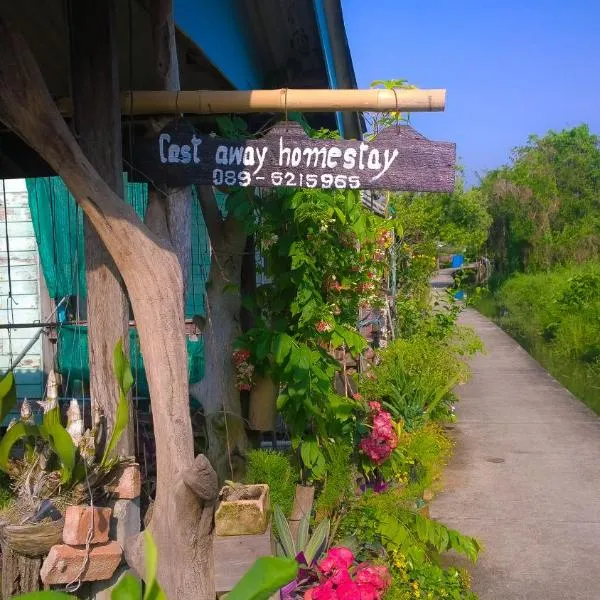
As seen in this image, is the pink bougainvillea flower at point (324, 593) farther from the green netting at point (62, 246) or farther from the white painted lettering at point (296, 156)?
the green netting at point (62, 246)

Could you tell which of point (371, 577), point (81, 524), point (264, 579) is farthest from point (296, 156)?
point (264, 579)

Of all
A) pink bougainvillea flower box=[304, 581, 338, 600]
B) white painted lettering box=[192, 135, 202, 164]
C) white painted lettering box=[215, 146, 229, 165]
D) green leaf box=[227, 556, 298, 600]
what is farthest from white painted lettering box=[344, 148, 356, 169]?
green leaf box=[227, 556, 298, 600]

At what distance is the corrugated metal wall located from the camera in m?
6.61

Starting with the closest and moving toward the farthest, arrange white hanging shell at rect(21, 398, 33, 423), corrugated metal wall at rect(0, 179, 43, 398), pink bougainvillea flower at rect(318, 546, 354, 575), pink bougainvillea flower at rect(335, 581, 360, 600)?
white hanging shell at rect(21, 398, 33, 423), pink bougainvillea flower at rect(335, 581, 360, 600), pink bougainvillea flower at rect(318, 546, 354, 575), corrugated metal wall at rect(0, 179, 43, 398)

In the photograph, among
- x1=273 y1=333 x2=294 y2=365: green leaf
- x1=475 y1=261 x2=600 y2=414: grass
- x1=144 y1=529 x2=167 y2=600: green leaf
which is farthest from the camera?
x1=475 y1=261 x2=600 y2=414: grass

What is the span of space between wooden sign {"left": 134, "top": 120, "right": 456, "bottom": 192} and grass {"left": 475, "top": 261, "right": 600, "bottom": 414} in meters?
7.29

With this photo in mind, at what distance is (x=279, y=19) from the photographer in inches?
177

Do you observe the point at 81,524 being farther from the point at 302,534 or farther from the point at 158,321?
the point at 302,534

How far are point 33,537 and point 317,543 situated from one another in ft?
5.04

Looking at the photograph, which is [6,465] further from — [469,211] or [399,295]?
[469,211]

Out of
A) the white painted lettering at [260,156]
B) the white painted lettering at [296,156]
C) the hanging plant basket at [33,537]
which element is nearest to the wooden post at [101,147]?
the hanging plant basket at [33,537]

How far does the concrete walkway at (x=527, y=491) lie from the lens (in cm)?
478

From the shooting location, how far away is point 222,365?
160 inches

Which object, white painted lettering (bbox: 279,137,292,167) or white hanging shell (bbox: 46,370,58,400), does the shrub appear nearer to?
white hanging shell (bbox: 46,370,58,400)
